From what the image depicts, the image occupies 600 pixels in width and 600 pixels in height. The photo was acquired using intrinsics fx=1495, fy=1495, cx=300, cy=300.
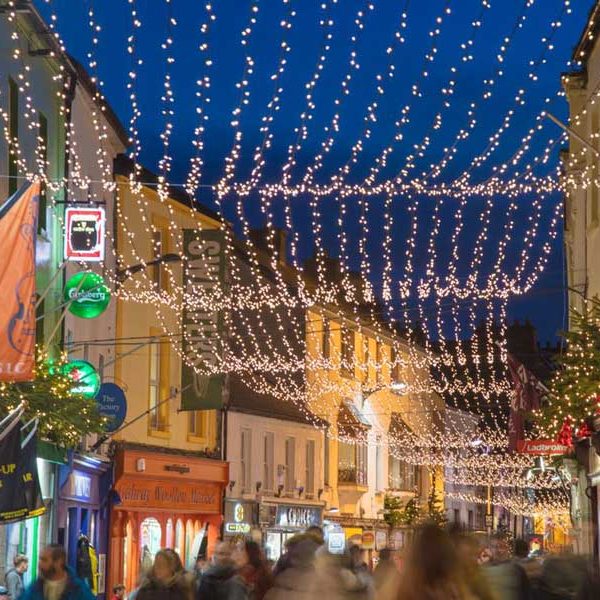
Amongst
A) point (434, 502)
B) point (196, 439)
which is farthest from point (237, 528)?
point (434, 502)

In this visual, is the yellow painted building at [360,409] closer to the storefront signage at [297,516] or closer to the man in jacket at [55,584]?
the storefront signage at [297,516]

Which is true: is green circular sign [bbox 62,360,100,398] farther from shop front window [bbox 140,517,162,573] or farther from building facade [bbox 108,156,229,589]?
shop front window [bbox 140,517,162,573]

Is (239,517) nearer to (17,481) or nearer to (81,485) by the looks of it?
(81,485)

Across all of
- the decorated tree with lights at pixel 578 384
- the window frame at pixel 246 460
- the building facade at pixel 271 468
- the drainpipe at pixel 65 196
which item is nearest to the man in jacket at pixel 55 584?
the decorated tree with lights at pixel 578 384

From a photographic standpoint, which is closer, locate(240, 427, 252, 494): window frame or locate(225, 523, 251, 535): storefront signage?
locate(225, 523, 251, 535): storefront signage

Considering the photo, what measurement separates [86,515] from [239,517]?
11.0 metres

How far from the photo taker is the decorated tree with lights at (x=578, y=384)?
2256cm

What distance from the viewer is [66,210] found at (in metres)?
26.3

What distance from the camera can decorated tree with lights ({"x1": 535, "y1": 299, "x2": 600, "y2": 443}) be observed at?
2256 cm

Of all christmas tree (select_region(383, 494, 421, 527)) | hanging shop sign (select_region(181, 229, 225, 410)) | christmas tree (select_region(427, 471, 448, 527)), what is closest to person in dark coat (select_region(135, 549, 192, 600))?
hanging shop sign (select_region(181, 229, 225, 410))

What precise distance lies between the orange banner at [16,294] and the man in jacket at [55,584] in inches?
134

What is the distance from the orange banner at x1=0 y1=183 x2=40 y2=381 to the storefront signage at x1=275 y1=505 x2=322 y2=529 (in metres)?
29.2

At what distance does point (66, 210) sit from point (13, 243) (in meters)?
10.4

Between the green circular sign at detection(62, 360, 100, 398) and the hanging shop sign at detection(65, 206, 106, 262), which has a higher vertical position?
the hanging shop sign at detection(65, 206, 106, 262)
